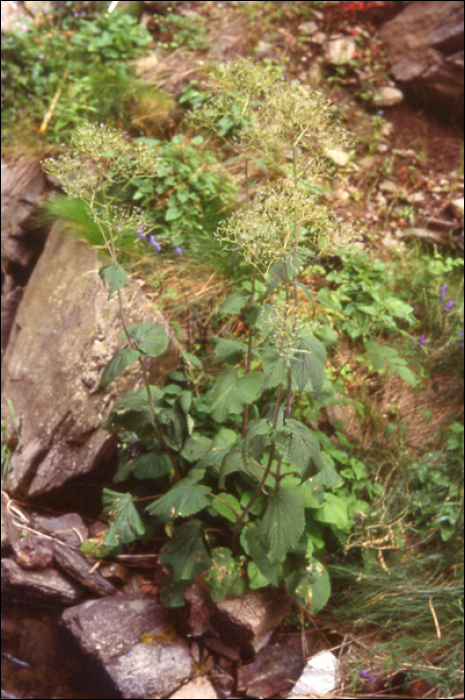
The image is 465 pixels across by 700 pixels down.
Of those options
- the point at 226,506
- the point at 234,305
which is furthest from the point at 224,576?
the point at 234,305

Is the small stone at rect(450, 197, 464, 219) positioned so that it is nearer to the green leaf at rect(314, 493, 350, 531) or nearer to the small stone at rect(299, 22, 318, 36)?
the small stone at rect(299, 22, 318, 36)

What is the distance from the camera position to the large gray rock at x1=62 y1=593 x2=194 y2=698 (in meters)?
2.40

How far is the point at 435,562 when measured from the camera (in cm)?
254

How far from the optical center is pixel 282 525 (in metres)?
1.80

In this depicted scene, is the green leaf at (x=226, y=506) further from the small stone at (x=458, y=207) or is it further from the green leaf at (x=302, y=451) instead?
the small stone at (x=458, y=207)

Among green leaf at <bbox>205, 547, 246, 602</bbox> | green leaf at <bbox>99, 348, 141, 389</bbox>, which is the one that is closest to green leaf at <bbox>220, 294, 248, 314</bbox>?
green leaf at <bbox>99, 348, 141, 389</bbox>

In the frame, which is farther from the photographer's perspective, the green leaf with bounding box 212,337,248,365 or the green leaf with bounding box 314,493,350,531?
the green leaf with bounding box 314,493,350,531

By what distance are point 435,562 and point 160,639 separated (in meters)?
1.33

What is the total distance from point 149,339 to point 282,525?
0.81m

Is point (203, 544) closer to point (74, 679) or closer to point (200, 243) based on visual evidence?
point (74, 679)

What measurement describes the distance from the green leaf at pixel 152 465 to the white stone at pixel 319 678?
1100mm

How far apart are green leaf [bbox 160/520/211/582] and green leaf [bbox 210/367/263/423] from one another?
54cm

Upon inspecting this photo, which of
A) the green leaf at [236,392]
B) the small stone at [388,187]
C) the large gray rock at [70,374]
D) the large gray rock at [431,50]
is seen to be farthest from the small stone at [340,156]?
the green leaf at [236,392]

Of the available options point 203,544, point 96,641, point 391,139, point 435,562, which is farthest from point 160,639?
point 391,139
